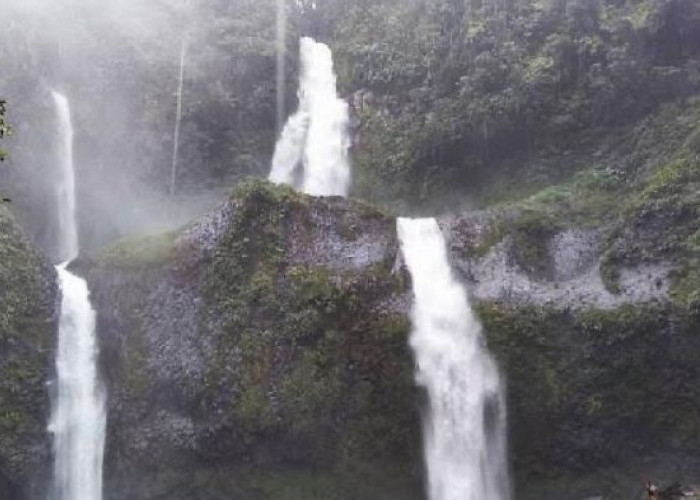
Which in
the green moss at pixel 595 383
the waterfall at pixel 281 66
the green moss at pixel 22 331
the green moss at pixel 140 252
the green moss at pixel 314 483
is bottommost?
the green moss at pixel 314 483

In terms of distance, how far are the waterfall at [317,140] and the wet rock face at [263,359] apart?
7.21 m

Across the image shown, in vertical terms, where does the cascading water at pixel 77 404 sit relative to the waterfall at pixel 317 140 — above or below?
below

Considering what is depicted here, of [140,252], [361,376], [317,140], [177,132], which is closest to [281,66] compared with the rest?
[317,140]

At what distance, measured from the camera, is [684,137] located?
2412 cm

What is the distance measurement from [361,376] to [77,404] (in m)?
7.81

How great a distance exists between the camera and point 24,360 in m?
22.0

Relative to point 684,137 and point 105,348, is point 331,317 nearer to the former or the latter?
point 105,348

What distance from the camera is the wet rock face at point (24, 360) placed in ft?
68.6

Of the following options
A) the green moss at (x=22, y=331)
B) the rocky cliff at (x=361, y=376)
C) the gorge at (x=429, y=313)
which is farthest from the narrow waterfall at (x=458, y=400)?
the green moss at (x=22, y=331)

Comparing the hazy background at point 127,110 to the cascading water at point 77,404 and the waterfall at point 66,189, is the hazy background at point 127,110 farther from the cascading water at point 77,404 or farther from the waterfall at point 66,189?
the cascading water at point 77,404

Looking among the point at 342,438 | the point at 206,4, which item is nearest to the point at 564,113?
the point at 342,438

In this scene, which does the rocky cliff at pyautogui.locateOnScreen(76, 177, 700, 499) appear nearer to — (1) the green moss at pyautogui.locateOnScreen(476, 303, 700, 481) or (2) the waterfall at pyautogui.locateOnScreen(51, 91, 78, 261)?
(1) the green moss at pyautogui.locateOnScreen(476, 303, 700, 481)

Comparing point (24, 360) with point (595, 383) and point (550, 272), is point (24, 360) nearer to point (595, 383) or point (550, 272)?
point (550, 272)

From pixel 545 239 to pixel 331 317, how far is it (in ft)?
21.9
